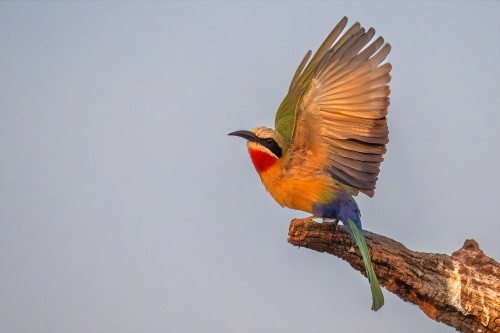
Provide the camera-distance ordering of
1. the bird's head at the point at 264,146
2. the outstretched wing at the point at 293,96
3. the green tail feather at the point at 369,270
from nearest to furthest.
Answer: the green tail feather at the point at 369,270 < the bird's head at the point at 264,146 < the outstretched wing at the point at 293,96

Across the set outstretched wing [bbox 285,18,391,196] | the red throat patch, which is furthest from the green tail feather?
the red throat patch

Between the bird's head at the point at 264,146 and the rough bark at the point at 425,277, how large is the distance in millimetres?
348

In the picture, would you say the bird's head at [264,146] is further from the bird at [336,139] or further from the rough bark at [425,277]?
the rough bark at [425,277]

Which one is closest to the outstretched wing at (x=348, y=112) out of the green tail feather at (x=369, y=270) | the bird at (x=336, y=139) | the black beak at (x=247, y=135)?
the bird at (x=336, y=139)

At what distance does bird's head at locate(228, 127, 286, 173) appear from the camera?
446 centimetres

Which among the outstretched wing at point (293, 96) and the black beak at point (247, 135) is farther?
the outstretched wing at point (293, 96)

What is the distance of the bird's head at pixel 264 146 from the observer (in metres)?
4.46

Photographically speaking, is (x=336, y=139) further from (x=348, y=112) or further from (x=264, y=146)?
(x=264, y=146)

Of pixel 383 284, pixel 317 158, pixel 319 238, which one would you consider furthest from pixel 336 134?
pixel 383 284

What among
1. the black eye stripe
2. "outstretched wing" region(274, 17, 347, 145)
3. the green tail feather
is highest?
"outstretched wing" region(274, 17, 347, 145)

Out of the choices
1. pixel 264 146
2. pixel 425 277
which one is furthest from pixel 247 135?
pixel 425 277

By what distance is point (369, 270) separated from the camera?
425cm

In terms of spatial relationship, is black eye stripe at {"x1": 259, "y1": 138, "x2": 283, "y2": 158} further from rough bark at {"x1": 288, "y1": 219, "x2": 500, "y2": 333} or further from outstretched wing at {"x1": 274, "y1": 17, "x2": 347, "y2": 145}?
rough bark at {"x1": 288, "y1": 219, "x2": 500, "y2": 333}

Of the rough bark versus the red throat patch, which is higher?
the red throat patch
